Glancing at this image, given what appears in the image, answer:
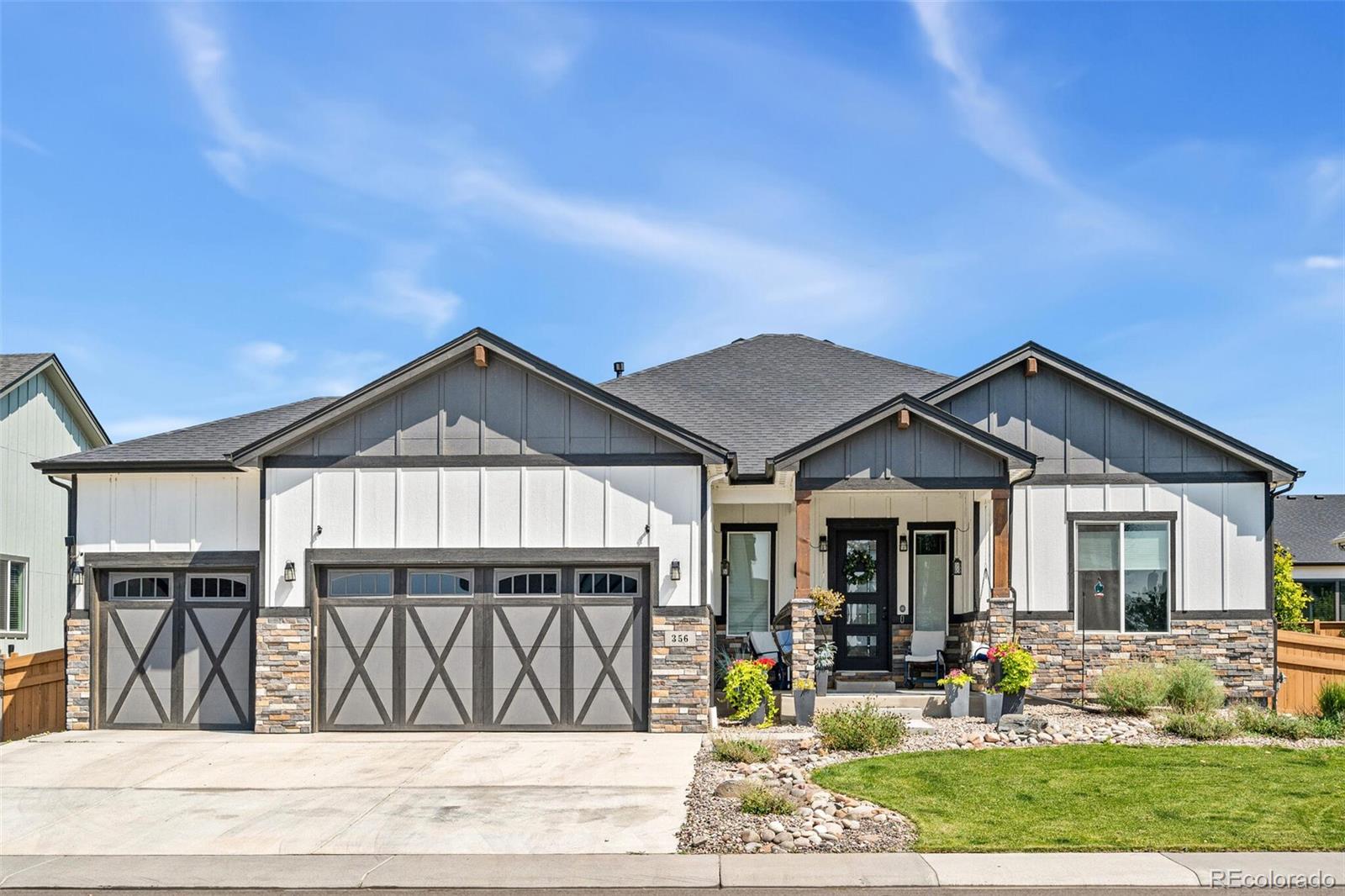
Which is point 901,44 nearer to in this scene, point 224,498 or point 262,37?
point 262,37

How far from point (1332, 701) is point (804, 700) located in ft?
21.6

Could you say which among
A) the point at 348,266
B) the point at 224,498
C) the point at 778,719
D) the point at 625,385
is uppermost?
the point at 348,266

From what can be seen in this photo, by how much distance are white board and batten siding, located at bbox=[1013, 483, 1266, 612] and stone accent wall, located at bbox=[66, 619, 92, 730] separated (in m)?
13.6

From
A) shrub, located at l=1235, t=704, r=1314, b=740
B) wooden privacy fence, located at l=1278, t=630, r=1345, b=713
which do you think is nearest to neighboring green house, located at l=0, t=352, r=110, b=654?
shrub, located at l=1235, t=704, r=1314, b=740

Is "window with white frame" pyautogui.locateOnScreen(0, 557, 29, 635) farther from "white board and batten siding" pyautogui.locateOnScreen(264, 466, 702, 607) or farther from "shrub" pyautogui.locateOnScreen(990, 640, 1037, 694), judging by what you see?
"shrub" pyautogui.locateOnScreen(990, 640, 1037, 694)

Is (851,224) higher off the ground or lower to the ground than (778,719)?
higher

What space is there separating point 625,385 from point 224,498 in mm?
7746

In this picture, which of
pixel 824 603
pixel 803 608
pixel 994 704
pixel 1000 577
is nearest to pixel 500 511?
pixel 803 608

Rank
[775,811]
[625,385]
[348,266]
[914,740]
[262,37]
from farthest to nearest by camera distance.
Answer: [625,385] < [348,266] < [262,37] < [914,740] < [775,811]

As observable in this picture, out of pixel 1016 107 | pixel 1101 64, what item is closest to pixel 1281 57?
pixel 1101 64

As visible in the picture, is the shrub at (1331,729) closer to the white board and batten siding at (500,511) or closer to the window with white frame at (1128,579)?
the window with white frame at (1128,579)

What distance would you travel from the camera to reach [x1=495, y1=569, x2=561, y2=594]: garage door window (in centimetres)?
1577

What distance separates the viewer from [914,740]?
1373 centimetres

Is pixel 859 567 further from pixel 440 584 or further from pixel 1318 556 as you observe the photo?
pixel 1318 556
